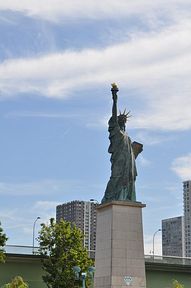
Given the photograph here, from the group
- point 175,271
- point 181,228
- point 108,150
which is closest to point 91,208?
point 181,228

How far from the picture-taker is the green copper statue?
127 ft

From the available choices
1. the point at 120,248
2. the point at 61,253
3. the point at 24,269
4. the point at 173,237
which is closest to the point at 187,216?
the point at 173,237

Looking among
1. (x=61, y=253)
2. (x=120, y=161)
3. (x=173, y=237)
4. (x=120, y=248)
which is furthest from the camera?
(x=173, y=237)

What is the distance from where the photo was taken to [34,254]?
55.8 metres

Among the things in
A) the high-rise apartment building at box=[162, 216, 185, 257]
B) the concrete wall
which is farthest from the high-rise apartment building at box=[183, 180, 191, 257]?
the concrete wall

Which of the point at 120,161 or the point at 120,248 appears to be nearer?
the point at 120,248

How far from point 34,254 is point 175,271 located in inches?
561

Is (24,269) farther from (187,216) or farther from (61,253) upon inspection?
(187,216)

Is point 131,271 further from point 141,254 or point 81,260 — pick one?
point 81,260

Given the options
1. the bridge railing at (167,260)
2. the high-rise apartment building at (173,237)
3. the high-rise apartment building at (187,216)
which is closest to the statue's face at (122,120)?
the bridge railing at (167,260)

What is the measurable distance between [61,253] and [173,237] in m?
54.6

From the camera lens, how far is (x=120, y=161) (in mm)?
39188

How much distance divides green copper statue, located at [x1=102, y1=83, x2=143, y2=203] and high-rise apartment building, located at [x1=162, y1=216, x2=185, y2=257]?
64.4 m

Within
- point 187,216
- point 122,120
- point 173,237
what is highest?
point 187,216
